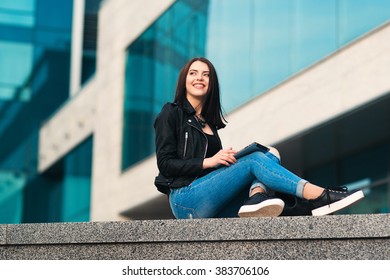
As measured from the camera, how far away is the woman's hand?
6.73 m

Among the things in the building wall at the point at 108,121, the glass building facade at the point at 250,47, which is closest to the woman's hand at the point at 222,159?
the glass building facade at the point at 250,47

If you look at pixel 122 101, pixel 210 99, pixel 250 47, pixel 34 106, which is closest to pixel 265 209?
pixel 210 99

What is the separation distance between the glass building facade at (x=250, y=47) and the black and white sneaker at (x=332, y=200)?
1050cm

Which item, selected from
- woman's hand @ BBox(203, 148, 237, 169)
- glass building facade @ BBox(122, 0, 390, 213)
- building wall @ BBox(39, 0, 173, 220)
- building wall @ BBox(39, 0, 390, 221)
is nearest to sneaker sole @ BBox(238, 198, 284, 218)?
woman's hand @ BBox(203, 148, 237, 169)

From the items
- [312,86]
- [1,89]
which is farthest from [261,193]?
[1,89]

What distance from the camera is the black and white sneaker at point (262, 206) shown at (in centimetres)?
644

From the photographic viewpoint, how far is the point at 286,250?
19.1 ft

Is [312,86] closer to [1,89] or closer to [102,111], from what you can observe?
[102,111]

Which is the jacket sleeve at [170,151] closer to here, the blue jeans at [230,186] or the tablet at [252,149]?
the blue jeans at [230,186]

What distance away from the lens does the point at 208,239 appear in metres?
6.00

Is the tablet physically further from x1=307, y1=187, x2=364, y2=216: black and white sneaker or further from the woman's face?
the woman's face

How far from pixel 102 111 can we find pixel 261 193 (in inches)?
996

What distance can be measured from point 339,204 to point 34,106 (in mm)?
28455

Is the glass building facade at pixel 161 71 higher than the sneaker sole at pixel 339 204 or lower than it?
higher
